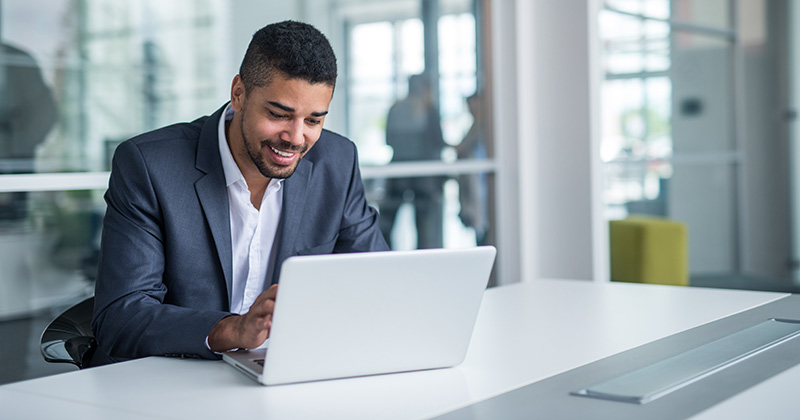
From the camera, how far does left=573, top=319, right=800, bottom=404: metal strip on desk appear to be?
1.20m

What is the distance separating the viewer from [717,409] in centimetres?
112

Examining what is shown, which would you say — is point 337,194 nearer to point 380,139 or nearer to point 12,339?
point 12,339

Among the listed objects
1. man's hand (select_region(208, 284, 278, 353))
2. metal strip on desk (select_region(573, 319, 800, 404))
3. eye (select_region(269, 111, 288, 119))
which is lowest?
metal strip on desk (select_region(573, 319, 800, 404))

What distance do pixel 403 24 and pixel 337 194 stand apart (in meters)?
2.04

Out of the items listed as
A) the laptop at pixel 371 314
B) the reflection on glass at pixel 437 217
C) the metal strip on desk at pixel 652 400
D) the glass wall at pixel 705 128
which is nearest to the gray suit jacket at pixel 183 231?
the laptop at pixel 371 314

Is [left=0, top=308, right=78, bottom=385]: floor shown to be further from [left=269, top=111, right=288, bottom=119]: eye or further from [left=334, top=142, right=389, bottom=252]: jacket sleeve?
[left=269, top=111, right=288, bottom=119]: eye

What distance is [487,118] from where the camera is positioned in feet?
14.4

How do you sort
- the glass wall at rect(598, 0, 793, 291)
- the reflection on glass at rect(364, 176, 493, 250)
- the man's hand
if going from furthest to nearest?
1. the glass wall at rect(598, 0, 793, 291)
2. the reflection on glass at rect(364, 176, 493, 250)
3. the man's hand

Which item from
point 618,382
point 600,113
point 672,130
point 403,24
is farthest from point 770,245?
point 618,382

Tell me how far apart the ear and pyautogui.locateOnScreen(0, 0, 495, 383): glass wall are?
1063 millimetres

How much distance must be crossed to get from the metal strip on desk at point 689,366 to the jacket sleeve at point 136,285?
69 cm

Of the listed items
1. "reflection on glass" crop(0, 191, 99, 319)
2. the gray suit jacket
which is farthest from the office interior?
the gray suit jacket

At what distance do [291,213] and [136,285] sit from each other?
460 millimetres

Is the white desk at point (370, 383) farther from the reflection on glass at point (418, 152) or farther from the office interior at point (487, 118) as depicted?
the reflection on glass at point (418, 152)
